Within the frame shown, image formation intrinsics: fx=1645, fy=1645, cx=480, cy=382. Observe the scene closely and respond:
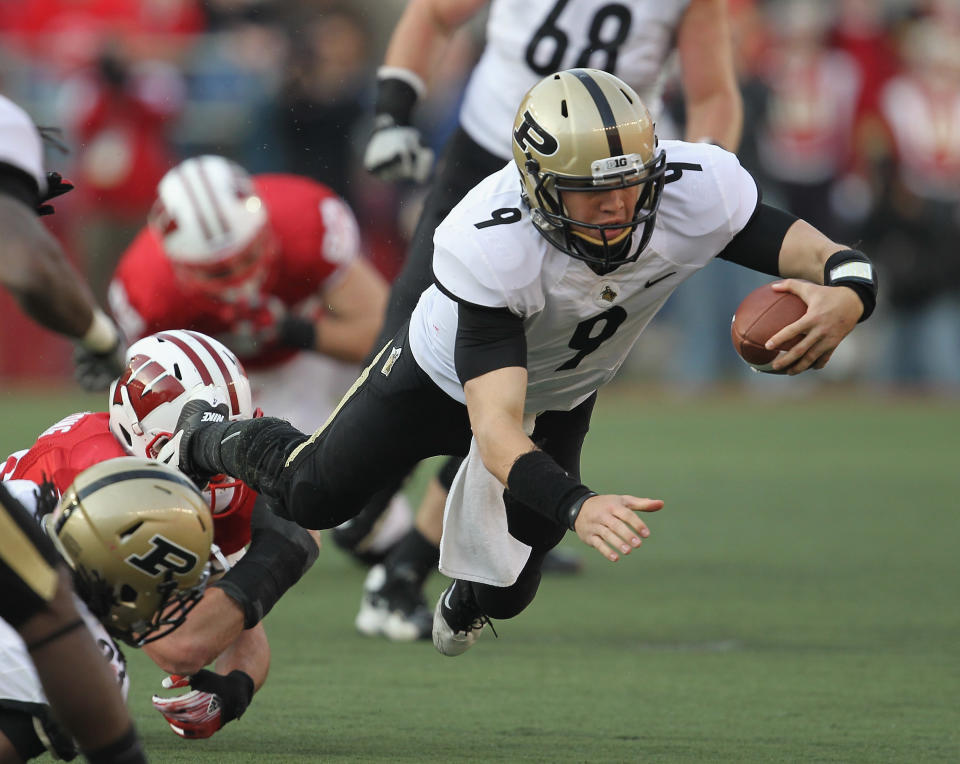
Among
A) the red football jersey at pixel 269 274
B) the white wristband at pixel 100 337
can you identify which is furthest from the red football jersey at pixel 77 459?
the red football jersey at pixel 269 274

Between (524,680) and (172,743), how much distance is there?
46.4 inches

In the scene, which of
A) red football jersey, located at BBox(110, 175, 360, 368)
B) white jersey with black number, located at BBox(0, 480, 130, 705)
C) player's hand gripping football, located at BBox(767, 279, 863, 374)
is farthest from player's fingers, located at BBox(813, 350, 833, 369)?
red football jersey, located at BBox(110, 175, 360, 368)

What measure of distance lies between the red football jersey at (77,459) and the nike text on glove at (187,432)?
0.16m

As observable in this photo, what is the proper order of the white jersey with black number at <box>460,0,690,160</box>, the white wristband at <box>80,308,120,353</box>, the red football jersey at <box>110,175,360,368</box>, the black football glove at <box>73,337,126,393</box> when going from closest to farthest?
the white wristband at <box>80,308,120,353</box>, the black football glove at <box>73,337,126,393</box>, the white jersey with black number at <box>460,0,690,160</box>, the red football jersey at <box>110,175,360,368</box>

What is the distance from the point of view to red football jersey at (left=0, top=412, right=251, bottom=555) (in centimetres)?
400

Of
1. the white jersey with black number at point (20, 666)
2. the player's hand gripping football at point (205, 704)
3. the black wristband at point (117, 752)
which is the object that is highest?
the black wristband at point (117, 752)

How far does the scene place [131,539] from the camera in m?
3.27

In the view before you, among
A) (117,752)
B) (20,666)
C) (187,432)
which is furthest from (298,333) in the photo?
(117,752)

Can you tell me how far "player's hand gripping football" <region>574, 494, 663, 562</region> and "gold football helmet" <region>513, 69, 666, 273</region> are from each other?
78 cm

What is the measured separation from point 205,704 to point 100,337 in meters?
0.96

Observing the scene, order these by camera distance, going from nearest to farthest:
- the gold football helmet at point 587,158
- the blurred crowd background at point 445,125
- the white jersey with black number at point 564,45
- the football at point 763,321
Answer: the gold football helmet at point 587,158
the football at point 763,321
the white jersey with black number at point 564,45
the blurred crowd background at point 445,125

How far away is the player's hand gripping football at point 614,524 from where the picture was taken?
3.25 m

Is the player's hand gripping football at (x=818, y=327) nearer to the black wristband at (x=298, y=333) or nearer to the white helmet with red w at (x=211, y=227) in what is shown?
the black wristband at (x=298, y=333)

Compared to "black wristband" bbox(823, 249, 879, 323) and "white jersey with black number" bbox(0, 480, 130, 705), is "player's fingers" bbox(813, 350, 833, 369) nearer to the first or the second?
"black wristband" bbox(823, 249, 879, 323)
